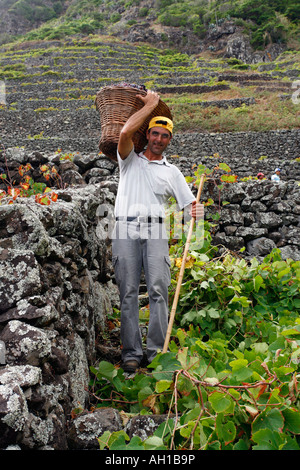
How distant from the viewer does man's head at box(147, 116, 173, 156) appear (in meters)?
3.17

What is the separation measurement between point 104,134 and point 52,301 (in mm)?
1637

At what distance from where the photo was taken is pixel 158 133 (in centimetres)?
316

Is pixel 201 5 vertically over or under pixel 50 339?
over

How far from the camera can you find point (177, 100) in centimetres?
2748

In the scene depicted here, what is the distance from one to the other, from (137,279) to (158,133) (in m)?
1.14

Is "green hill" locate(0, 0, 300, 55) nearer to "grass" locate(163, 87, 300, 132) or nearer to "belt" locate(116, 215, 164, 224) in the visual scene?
"grass" locate(163, 87, 300, 132)

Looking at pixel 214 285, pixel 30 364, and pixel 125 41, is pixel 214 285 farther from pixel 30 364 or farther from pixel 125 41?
pixel 125 41

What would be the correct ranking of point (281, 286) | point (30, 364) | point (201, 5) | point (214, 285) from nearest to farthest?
point (30, 364) < point (214, 285) < point (281, 286) < point (201, 5)

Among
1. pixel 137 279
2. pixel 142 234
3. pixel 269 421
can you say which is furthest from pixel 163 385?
pixel 142 234

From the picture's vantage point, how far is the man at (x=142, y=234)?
2.90 metres

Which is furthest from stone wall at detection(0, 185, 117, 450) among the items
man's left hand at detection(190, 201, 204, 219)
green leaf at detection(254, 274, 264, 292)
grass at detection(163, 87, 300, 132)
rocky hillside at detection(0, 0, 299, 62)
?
rocky hillside at detection(0, 0, 299, 62)

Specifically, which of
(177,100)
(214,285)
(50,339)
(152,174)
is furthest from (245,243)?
(177,100)

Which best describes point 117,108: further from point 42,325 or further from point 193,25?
point 193,25

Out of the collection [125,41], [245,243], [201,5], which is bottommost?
[245,243]
